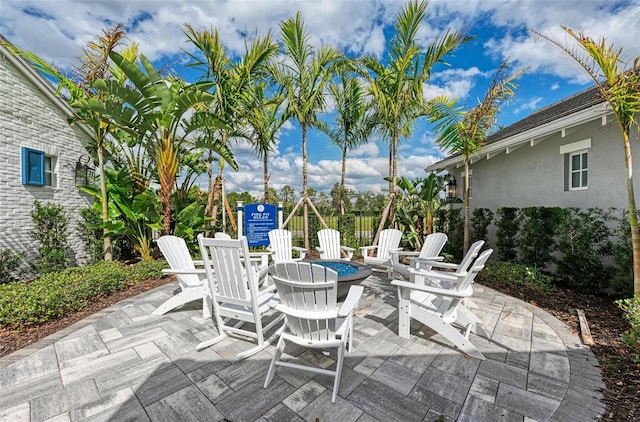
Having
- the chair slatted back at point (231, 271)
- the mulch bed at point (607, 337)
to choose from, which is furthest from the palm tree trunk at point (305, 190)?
the chair slatted back at point (231, 271)

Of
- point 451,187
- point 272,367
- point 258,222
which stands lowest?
point 272,367

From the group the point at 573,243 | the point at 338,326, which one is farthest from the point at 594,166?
the point at 338,326

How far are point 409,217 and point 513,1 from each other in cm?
565

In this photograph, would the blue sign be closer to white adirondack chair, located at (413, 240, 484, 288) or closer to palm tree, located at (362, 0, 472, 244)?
palm tree, located at (362, 0, 472, 244)

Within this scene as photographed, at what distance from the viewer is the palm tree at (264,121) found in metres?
8.23

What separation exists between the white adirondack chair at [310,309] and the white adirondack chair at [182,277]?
1744mm

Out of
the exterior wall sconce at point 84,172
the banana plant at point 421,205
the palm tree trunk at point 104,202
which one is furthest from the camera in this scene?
the banana plant at point 421,205

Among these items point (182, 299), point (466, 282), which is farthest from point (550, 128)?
point (182, 299)

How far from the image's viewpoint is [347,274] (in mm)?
4391

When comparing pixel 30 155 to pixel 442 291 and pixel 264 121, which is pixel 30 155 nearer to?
pixel 264 121

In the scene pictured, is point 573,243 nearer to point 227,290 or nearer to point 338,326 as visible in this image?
point 338,326

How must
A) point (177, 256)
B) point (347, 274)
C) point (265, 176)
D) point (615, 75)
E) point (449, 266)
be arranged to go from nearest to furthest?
point (615, 75)
point (177, 256)
point (347, 274)
point (449, 266)
point (265, 176)

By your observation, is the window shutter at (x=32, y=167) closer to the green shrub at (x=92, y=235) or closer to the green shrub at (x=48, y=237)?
the green shrub at (x=48, y=237)

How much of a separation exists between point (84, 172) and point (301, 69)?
678 cm
